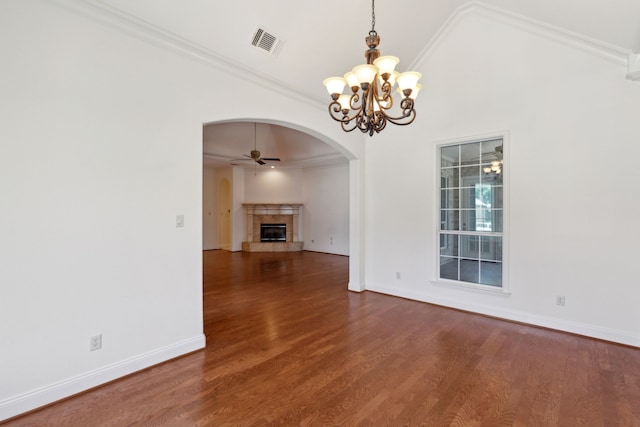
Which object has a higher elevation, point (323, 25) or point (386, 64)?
point (323, 25)

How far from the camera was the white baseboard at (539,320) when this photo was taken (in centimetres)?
319

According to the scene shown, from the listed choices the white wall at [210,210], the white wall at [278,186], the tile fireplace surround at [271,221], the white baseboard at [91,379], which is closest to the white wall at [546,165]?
the white baseboard at [91,379]

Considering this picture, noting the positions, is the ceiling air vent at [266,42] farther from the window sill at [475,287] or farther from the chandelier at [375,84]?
the window sill at [475,287]

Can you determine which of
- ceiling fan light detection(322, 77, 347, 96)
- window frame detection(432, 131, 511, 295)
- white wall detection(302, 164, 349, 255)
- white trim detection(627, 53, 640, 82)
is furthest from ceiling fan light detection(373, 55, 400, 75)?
white wall detection(302, 164, 349, 255)

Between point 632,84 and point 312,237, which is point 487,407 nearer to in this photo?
point 632,84

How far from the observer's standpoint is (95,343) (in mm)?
2406

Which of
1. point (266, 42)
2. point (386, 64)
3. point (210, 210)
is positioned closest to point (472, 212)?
point (386, 64)

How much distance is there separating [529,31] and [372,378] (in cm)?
423

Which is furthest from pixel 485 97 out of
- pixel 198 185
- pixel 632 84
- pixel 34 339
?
pixel 34 339

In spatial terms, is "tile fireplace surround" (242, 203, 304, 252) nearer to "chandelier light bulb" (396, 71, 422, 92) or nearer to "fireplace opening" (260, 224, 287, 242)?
"fireplace opening" (260, 224, 287, 242)

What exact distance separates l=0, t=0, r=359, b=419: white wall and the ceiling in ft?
0.85

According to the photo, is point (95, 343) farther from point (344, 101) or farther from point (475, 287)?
point (475, 287)

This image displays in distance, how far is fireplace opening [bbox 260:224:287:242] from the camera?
396 inches

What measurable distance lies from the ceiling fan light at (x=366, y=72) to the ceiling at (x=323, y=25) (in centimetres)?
143
